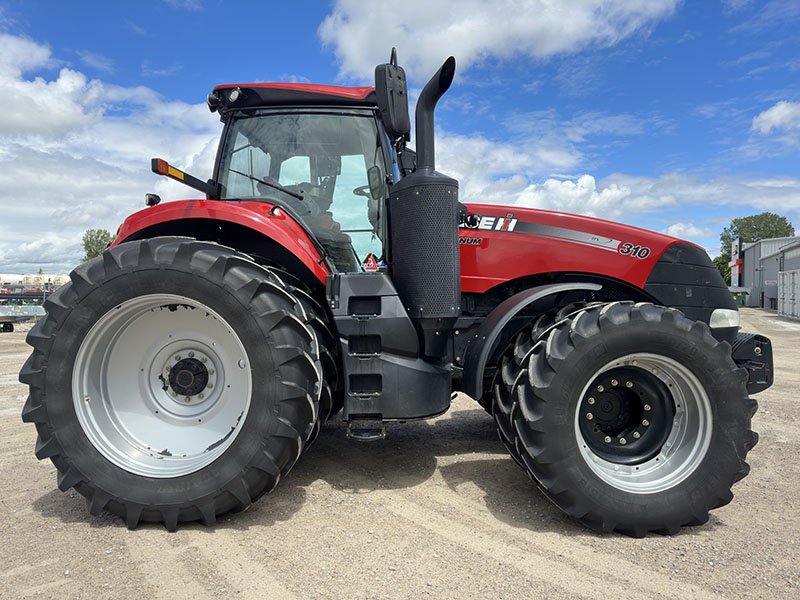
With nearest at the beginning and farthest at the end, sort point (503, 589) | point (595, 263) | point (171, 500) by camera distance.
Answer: point (503, 589) < point (171, 500) < point (595, 263)

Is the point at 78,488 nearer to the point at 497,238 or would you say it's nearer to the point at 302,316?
the point at 302,316

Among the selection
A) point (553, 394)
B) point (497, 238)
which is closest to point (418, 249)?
point (497, 238)

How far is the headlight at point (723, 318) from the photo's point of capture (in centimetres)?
344

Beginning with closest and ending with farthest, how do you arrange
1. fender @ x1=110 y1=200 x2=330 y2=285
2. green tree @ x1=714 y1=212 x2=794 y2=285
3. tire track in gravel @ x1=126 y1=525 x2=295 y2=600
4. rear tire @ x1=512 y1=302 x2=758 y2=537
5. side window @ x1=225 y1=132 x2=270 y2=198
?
tire track in gravel @ x1=126 y1=525 x2=295 y2=600 < rear tire @ x1=512 y1=302 x2=758 y2=537 < fender @ x1=110 y1=200 x2=330 y2=285 < side window @ x1=225 y1=132 x2=270 y2=198 < green tree @ x1=714 y1=212 x2=794 y2=285

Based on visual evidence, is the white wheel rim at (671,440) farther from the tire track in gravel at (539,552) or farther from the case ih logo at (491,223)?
the case ih logo at (491,223)

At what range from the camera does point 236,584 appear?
210 cm

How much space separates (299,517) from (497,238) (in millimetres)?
2028

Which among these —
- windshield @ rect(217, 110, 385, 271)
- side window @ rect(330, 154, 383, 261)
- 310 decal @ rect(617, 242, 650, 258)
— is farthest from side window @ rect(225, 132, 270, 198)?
310 decal @ rect(617, 242, 650, 258)

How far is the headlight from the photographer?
3438mm

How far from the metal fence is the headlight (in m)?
22.7

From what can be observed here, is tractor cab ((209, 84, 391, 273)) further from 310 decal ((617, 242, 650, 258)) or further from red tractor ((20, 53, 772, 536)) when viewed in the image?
310 decal ((617, 242, 650, 258))

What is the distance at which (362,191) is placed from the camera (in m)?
3.32

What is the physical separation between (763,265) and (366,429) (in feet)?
136

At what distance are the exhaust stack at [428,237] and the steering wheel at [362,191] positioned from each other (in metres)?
0.37
